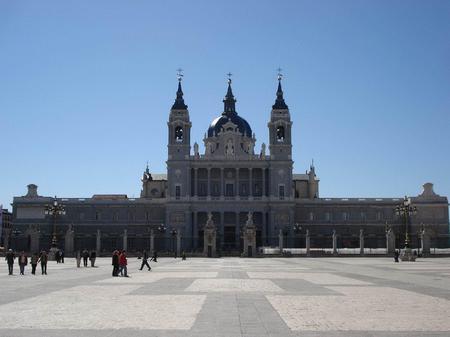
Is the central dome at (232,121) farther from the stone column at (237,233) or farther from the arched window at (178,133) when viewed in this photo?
the stone column at (237,233)

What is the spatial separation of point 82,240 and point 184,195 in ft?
68.8

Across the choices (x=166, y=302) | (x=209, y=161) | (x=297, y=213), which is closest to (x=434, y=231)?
(x=297, y=213)

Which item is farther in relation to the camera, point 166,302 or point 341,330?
point 166,302

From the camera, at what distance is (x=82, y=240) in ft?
386

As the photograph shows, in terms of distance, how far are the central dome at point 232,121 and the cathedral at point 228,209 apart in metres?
7.95

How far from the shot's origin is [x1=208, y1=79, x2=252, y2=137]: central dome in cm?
12938

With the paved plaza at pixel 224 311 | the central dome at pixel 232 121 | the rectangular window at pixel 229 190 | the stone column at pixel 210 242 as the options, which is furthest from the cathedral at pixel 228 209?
the paved plaza at pixel 224 311

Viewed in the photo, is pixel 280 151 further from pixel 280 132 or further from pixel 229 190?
pixel 229 190

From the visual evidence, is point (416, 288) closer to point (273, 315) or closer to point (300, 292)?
point (300, 292)

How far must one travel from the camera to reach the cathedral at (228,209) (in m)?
115

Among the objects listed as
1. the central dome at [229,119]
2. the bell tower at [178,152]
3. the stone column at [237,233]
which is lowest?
the stone column at [237,233]

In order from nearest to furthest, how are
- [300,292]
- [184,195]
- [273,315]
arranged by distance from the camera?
[273,315]
[300,292]
[184,195]

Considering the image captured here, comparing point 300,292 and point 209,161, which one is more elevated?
point 209,161

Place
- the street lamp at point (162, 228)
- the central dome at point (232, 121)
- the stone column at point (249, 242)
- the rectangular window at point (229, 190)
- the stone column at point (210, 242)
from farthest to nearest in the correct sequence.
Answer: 1. the central dome at point (232, 121)
2. the rectangular window at point (229, 190)
3. the street lamp at point (162, 228)
4. the stone column at point (210, 242)
5. the stone column at point (249, 242)
